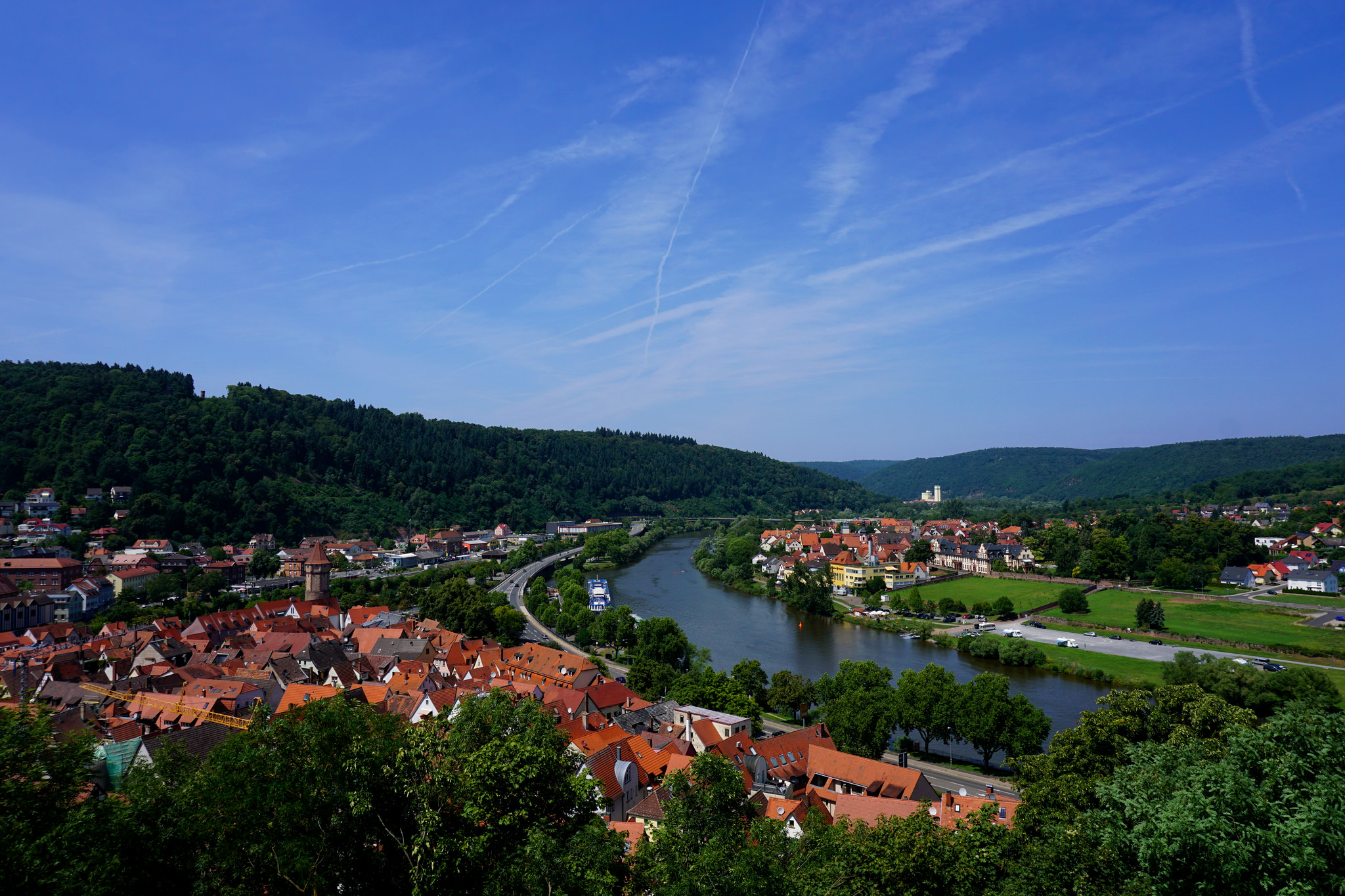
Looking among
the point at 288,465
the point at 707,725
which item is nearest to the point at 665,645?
the point at 707,725

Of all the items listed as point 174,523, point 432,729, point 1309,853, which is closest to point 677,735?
point 432,729

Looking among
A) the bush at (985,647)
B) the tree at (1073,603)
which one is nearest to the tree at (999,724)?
the bush at (985,647)

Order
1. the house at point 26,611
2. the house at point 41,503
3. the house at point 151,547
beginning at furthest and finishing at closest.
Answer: the house at point 41,503, the house at point 151,547, the house at point 26,611

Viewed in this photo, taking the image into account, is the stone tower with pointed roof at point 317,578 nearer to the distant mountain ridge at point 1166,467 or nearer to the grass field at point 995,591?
the grass field at point 995,591

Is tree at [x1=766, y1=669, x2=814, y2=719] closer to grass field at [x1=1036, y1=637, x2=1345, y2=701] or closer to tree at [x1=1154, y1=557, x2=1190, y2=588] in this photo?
grass field at [x1=1036, y1=637, x2=1345, y2=701]

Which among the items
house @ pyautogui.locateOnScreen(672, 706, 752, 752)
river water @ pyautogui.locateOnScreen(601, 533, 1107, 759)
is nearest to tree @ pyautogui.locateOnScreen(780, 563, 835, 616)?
river water @ pyautogui.locateOnScreen(601, 533, 1107, 759)

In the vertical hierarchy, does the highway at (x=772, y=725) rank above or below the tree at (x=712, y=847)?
below

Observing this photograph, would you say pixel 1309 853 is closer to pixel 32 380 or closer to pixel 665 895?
pixel 665 895
